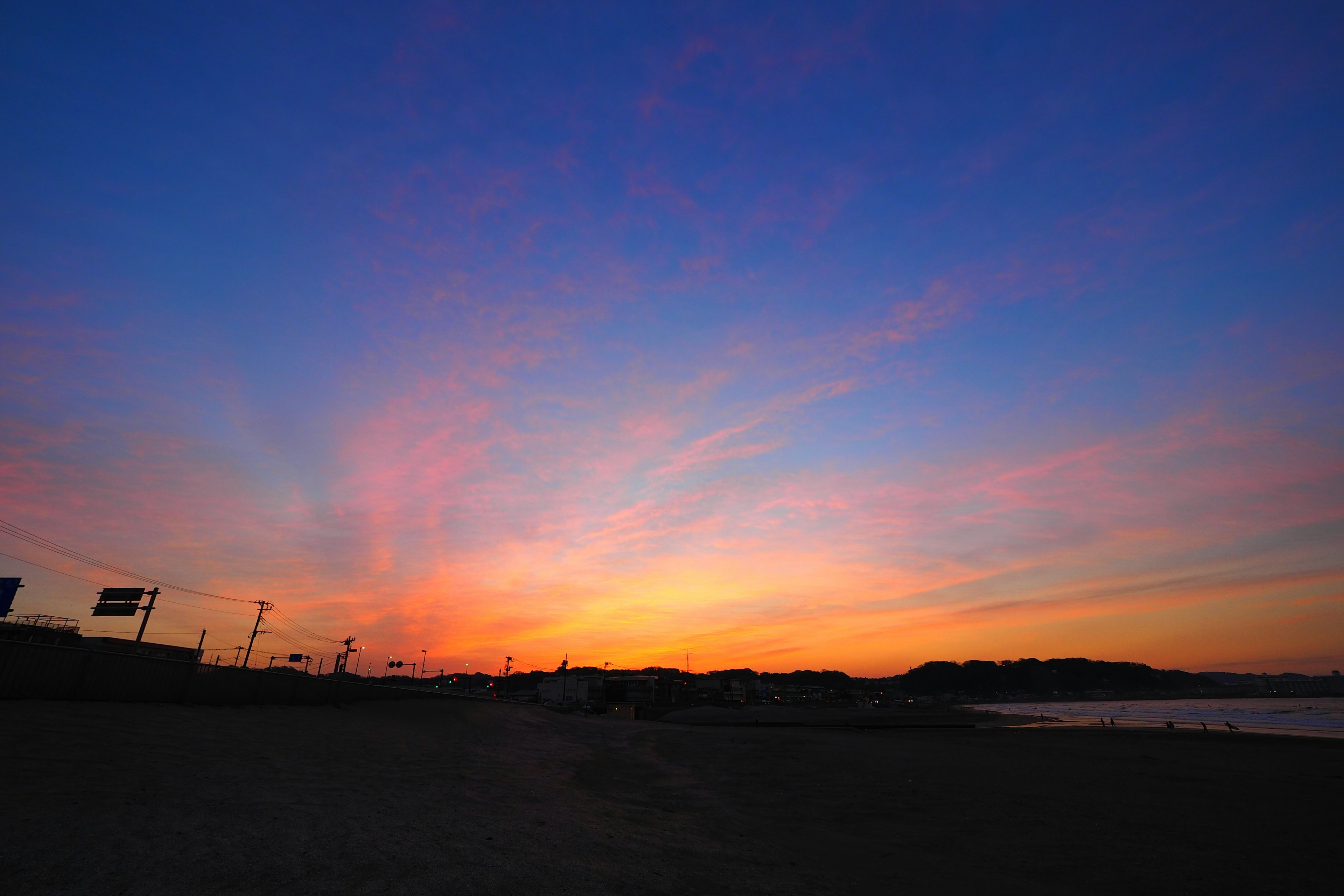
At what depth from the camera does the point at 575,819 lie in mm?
13859

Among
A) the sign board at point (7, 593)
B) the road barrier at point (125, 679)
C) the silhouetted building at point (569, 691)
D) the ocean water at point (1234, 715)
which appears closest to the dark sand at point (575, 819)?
the road barrier at point (125, 679)

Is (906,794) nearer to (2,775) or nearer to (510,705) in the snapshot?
(2,775)

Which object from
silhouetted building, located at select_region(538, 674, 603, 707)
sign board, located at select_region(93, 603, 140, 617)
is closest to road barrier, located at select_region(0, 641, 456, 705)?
sign board, located at select_region(93, 603, 140, 617)

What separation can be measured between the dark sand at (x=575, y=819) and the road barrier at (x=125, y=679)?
3.99 ft

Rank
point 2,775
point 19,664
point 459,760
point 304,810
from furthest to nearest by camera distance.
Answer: point 459,760
point 19,664
point 304,810
point 2,775

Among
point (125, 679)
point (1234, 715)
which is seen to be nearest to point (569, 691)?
point (1234, 715)

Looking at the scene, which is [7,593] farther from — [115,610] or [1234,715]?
[1234,715]

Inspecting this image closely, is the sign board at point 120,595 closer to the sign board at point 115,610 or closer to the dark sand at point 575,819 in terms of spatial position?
the sign board at point 115,610

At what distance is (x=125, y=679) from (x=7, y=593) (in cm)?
5850

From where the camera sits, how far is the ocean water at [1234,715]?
59.8 m

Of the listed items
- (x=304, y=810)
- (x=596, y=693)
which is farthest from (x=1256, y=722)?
(x=596, y=693)

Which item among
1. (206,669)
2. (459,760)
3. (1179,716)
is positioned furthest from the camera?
(1179,716)

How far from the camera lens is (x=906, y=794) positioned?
20.6 m

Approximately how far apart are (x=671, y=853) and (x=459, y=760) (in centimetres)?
1364
